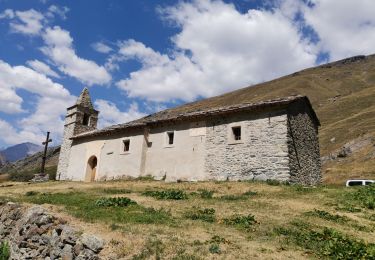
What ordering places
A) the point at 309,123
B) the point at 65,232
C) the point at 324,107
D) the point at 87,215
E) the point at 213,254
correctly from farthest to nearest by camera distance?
the point at 324,107 < the point at 309,123 < the point at 87,215 < the point at 65,232 < the point at 213,254

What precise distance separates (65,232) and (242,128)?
14.4m

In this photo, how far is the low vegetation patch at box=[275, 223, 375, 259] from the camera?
346 inches

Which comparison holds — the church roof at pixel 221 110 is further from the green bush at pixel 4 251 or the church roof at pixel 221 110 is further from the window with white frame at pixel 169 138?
the green bush at pixel 4 251

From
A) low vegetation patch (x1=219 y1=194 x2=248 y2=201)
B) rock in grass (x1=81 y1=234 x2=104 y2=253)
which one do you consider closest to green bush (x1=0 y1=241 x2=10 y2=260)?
rock in grass (x1=81 y1=234 x2=104 y2=253)

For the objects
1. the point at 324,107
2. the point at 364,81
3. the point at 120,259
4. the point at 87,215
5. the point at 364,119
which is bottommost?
the point at 120,259

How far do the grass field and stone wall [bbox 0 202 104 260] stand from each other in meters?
0.46

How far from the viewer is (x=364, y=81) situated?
398ft

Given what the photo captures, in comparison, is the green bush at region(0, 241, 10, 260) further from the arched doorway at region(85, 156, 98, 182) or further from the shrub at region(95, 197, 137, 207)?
the arched doorway at region(85, 156, 98, 182)

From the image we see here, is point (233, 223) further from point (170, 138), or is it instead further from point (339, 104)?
point (339, 104)

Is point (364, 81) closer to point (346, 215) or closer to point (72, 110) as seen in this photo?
point (72, 110)

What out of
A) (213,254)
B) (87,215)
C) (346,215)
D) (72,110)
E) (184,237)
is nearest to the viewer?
(213,254)

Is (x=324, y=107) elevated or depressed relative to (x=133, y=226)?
elevated

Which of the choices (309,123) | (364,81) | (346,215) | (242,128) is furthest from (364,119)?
(364,81)

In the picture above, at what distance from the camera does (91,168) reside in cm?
3198
